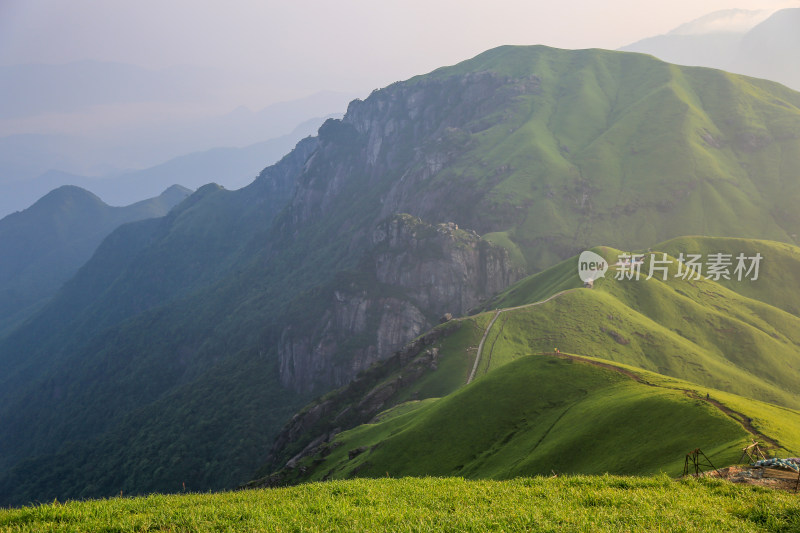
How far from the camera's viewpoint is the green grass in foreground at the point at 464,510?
23.8 m

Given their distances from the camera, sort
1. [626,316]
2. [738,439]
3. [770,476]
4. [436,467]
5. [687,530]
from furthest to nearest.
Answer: [626,316], [436,467], [738,439], [770,476], [687,530]

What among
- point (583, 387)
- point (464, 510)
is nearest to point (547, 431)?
point (583, 387)

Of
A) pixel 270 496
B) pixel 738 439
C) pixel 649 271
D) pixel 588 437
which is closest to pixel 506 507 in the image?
pixel 270 496

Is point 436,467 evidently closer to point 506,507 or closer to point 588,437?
point 588,437

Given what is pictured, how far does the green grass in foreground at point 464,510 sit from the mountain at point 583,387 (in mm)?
16587

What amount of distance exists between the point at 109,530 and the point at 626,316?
492 ft

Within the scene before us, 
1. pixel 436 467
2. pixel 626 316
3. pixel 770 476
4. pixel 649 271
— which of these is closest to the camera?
Answer: pixel 770 476

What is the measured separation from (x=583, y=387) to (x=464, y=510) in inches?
2360

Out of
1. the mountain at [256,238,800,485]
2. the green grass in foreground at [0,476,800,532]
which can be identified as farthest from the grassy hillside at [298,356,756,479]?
the green grass in foreground at [0,476,800,532]

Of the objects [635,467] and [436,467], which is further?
[436,467]

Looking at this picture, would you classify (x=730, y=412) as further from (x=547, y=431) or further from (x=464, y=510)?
(x=464, y=510)

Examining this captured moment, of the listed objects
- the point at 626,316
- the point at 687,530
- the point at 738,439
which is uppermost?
the point at 687,530

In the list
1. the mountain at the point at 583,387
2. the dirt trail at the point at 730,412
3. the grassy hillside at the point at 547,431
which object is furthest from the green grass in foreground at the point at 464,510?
the dirt trail at the point at 730,412

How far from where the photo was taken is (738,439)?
46.2 metres
